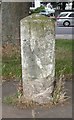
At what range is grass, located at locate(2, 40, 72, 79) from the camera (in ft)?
30.6

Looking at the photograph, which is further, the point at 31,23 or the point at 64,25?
the point at 64,25

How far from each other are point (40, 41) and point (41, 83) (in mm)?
769

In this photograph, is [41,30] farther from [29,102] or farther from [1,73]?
[1,73]

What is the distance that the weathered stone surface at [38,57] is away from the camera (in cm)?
682

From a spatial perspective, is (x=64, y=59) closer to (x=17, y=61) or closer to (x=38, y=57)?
(x=17, y=61)

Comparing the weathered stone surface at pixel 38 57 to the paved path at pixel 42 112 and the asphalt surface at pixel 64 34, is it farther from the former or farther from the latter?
the asphalt surface at pixel 64 34

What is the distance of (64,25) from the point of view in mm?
34062

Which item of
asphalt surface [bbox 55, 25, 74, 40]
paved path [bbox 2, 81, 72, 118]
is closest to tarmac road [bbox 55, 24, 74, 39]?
asphalt surface [bbox 55, 25, 74, 40]

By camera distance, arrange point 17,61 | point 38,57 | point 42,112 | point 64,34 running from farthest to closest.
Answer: point 64,34, point 17,61, point 38,57, point 42,112

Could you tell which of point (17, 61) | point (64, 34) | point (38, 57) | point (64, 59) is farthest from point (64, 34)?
point (38, 57)

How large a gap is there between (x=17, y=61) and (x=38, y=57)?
4.12m

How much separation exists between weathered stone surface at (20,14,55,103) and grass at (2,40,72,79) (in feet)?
6.67

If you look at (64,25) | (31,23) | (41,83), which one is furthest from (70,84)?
(64,25)

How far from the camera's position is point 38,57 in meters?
6.90
